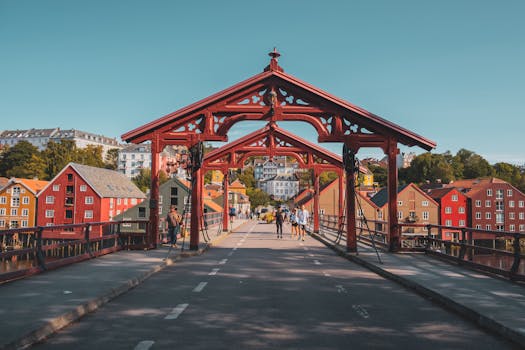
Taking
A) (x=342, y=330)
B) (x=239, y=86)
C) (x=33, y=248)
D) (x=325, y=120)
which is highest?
(x=239, y=86)

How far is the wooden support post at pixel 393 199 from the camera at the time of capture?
16656 mm

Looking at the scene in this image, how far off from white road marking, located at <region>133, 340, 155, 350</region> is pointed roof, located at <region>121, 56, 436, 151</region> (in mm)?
12222

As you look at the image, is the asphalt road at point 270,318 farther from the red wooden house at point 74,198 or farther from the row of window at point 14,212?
the row of window at point 14,212

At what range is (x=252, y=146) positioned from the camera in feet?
94.6

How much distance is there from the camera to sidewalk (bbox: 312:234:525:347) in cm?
634

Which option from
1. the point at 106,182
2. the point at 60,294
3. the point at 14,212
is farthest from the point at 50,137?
the point at 60,294

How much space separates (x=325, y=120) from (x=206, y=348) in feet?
41.1

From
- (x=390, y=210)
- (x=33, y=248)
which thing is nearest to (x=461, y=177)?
(x=390, y=210)

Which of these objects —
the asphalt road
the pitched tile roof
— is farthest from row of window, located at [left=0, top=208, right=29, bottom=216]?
the asphalt road

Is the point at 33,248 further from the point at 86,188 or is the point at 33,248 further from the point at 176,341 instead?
the point at 86,188

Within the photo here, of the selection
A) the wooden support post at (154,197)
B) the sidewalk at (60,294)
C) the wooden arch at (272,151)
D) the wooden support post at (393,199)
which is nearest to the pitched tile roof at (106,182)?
the wooden arch at (272,151)

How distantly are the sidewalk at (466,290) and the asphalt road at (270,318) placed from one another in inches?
8.5

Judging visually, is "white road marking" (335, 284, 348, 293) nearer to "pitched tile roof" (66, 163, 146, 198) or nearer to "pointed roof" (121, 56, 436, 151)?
"pointed roof" (121, 56, 436, 151)

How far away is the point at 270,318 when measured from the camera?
6703 mm
